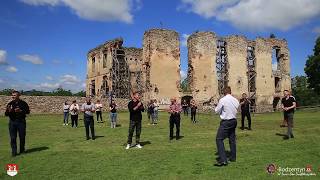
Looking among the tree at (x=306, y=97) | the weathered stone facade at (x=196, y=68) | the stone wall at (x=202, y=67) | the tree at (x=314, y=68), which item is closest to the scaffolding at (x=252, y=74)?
the weathered stone facade at (x=196, y=68)

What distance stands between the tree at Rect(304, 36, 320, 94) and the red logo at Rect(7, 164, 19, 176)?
5010cm

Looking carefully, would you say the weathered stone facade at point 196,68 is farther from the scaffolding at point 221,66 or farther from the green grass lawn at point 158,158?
the green grass lawn at point 158,158

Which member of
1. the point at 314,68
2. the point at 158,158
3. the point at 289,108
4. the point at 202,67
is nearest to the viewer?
the point at 158,158

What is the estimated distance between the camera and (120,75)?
46250 mm

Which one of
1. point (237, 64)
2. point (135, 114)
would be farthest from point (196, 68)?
point (135, 114)

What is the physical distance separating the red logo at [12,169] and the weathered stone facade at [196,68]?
31.3 meters

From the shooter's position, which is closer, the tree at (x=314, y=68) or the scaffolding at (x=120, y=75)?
the scaffolding at (x=120, y=75)

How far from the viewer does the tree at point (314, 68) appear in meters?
52.4

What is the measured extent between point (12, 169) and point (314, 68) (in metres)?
51.2

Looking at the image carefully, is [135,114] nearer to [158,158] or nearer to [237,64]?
[158,158]

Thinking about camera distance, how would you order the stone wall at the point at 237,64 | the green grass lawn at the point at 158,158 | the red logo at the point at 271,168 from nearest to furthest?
the red logo at the point at 271,168, the green grass lawn at the point at 158,158, the stone wall at the point at 237,64

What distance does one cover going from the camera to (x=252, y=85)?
46688mm

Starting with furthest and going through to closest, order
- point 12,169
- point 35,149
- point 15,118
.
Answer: point 35,149 → point 15,118 → point 12,169

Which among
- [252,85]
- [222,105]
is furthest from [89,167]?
[252,85]
